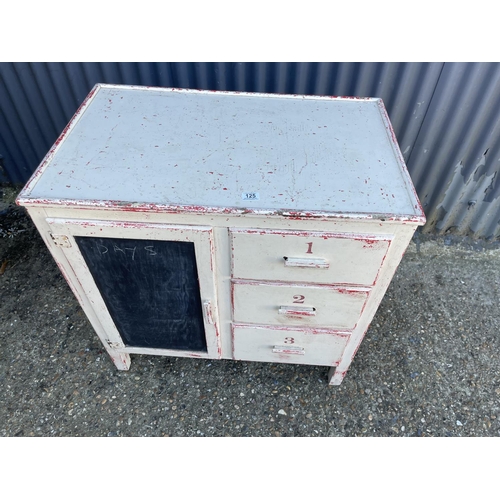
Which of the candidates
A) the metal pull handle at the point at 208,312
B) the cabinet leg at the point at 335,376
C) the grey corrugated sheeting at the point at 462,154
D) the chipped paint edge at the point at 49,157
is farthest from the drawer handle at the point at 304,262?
the grey corrugated sheeting at the point at 462,154

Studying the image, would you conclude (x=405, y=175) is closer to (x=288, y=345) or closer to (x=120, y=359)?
(x=288, y=345)

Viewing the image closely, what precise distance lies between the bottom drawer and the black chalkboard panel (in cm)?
19

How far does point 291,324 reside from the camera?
1648mm

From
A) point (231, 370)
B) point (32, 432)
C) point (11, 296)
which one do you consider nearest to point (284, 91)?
point (231, 370)

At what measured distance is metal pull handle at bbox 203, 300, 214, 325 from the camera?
1.58 meters

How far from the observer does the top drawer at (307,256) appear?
1316mm

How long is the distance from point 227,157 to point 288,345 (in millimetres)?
872

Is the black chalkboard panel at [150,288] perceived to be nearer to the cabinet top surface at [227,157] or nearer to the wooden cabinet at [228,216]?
the wooden cabinet at [228,216]

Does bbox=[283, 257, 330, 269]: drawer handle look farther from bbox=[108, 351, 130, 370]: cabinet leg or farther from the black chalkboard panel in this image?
bbox=[108, 351, 130, 370]: cabinet leg

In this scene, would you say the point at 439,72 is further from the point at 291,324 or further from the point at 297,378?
the point at 297,378

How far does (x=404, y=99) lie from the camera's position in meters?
2.24

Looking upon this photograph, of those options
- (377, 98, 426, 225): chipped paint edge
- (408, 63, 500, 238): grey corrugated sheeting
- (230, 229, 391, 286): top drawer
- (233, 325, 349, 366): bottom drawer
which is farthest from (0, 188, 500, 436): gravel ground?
(377, 98, 426, 225): chipped paint edge

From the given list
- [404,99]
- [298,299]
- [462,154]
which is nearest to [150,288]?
[298,299]

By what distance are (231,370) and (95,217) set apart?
116cm
